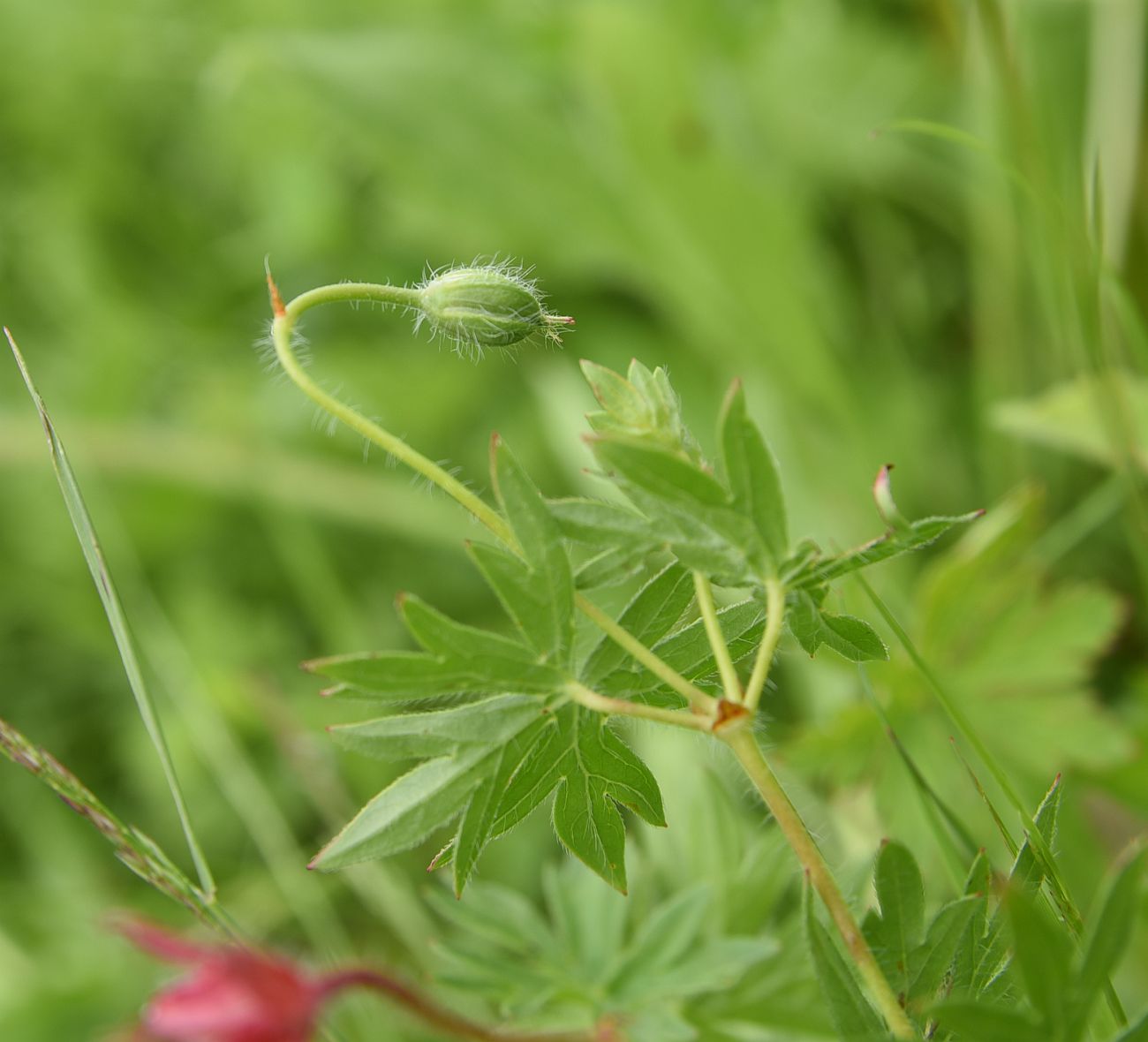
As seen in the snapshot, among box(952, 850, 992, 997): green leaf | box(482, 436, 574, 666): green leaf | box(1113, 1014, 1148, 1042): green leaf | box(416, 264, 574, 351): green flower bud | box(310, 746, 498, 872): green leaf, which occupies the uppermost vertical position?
box(416, 264, 574, 351): green flower bud

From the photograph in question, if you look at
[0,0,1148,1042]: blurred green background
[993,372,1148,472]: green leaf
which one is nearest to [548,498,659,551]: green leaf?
[993,372,1148,472]: green leaf

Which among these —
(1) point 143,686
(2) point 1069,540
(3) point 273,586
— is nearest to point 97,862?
(3) point 273,586

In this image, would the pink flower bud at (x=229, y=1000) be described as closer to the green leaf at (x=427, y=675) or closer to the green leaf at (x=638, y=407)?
the green leaf at (x=427, y=675)

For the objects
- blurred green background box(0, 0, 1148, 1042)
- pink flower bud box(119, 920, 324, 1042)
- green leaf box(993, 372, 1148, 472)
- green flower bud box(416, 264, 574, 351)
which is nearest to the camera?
pink flower bud box(119, 920, 324, 1042)

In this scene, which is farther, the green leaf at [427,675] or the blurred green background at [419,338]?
the blurred green background at [419,338]

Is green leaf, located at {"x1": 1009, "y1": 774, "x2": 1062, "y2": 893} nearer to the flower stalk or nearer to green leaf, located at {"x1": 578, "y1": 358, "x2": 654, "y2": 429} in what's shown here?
the flower stalk

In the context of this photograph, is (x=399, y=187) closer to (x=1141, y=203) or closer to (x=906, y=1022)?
(x=1141, y=203)

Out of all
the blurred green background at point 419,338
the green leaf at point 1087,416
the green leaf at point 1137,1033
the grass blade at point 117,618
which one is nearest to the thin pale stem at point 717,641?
the green leaf at point 1137,1033
